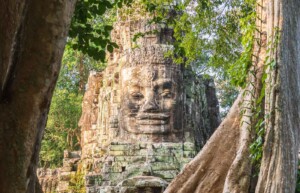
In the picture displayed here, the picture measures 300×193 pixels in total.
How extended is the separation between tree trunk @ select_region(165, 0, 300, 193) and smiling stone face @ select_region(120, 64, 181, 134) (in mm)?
6487

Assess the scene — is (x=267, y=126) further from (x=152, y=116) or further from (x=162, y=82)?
(x=162, y=82)

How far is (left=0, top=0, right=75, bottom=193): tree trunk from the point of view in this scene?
2.53 metres

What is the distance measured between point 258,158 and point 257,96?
0.64 m

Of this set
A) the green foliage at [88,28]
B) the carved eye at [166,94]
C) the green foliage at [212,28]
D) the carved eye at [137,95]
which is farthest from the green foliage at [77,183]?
the green foliage at [88,28]

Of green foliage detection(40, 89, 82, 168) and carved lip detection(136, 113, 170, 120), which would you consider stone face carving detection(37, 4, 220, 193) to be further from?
green foliage detection(40, 89, 82, 168)

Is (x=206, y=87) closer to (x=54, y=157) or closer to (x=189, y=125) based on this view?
(x=189, y=125)

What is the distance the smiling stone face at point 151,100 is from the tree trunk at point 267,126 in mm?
6487

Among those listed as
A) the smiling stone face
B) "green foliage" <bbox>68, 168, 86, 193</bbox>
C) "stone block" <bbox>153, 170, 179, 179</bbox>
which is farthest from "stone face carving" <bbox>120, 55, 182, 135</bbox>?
"green foliage" <bbox>68, 168, 86, 193</bbox>

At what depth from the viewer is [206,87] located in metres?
14.6

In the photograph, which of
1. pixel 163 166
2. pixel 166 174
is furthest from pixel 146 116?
pixel 166 174

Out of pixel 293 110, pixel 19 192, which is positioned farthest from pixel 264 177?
pixel 19 192

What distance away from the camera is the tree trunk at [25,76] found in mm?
2527

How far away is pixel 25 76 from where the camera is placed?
2590 mm

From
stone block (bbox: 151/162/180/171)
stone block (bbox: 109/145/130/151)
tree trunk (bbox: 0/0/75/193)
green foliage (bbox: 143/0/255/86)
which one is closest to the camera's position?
tree trunk (bbox: 0/0/75/193)
